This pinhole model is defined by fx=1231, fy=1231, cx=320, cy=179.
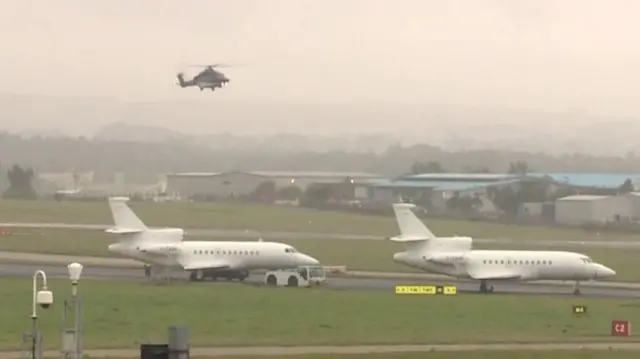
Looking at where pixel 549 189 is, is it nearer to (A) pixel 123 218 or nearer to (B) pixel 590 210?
(B) pixel 590 210

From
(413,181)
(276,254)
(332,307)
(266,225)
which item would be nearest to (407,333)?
(332,307)

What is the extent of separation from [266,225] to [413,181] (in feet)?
113

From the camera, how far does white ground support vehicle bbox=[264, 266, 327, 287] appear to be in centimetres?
8688

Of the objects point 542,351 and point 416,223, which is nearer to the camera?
point 542,351

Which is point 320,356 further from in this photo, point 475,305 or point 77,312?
point 475,305

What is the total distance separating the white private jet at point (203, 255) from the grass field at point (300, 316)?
1076 centimetres

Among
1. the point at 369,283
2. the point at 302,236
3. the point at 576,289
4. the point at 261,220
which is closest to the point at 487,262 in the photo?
the point at 576,289

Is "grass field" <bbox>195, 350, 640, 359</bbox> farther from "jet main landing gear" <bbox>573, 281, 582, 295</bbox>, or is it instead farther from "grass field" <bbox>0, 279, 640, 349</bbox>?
"jet main landing gear" <bbox>573, 281, 582, 295</bbox>

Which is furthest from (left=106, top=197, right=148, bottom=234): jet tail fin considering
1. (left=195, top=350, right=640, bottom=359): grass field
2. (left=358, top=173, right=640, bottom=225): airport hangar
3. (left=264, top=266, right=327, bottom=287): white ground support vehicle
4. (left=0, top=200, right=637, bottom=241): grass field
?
(left=358, top=173, right=640, bottom=225): airport hangar

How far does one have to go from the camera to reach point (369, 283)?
86875 mm

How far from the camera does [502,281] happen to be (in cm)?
9206

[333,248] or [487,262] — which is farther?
[333,248]

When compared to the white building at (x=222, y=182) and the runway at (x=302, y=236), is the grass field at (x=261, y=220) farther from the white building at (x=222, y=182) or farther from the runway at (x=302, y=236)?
the white building at (x=222, y=182)

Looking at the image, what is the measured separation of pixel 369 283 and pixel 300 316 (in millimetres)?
25924
